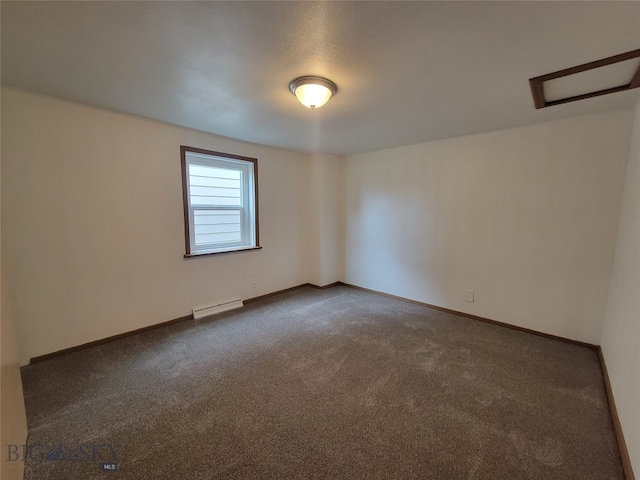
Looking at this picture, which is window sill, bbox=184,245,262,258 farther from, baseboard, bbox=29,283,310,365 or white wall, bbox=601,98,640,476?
white wall, bbox=601,98,640,476

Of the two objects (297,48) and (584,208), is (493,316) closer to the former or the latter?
(584,208)

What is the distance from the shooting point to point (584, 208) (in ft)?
8.22

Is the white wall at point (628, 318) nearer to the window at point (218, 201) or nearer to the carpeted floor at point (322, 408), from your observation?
the carpeted floor at point (322, 408)

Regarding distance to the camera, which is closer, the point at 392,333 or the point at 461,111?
the point at 461,111

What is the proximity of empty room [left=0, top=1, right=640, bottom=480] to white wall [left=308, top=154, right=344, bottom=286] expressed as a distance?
474 millimetres

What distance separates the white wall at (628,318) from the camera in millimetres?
1408

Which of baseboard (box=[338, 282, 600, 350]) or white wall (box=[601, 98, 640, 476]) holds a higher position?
white wall (box=[601, 98, 640, 476])

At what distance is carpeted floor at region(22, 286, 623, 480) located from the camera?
139 cm

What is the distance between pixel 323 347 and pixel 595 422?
1.91 m

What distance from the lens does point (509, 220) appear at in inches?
116

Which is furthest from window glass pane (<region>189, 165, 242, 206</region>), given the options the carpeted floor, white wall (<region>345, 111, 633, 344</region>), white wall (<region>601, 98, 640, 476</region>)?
white wall (<region>601, 98, 640, 476</region>)

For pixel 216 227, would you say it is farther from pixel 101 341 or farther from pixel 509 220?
pixel 509 220

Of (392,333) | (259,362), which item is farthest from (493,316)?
(259,362)

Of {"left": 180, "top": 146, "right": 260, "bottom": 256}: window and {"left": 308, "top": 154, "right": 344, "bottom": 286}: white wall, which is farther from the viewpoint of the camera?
{"left": 308, "top": 154, "right": 344, "bottom": 286}: white wall
